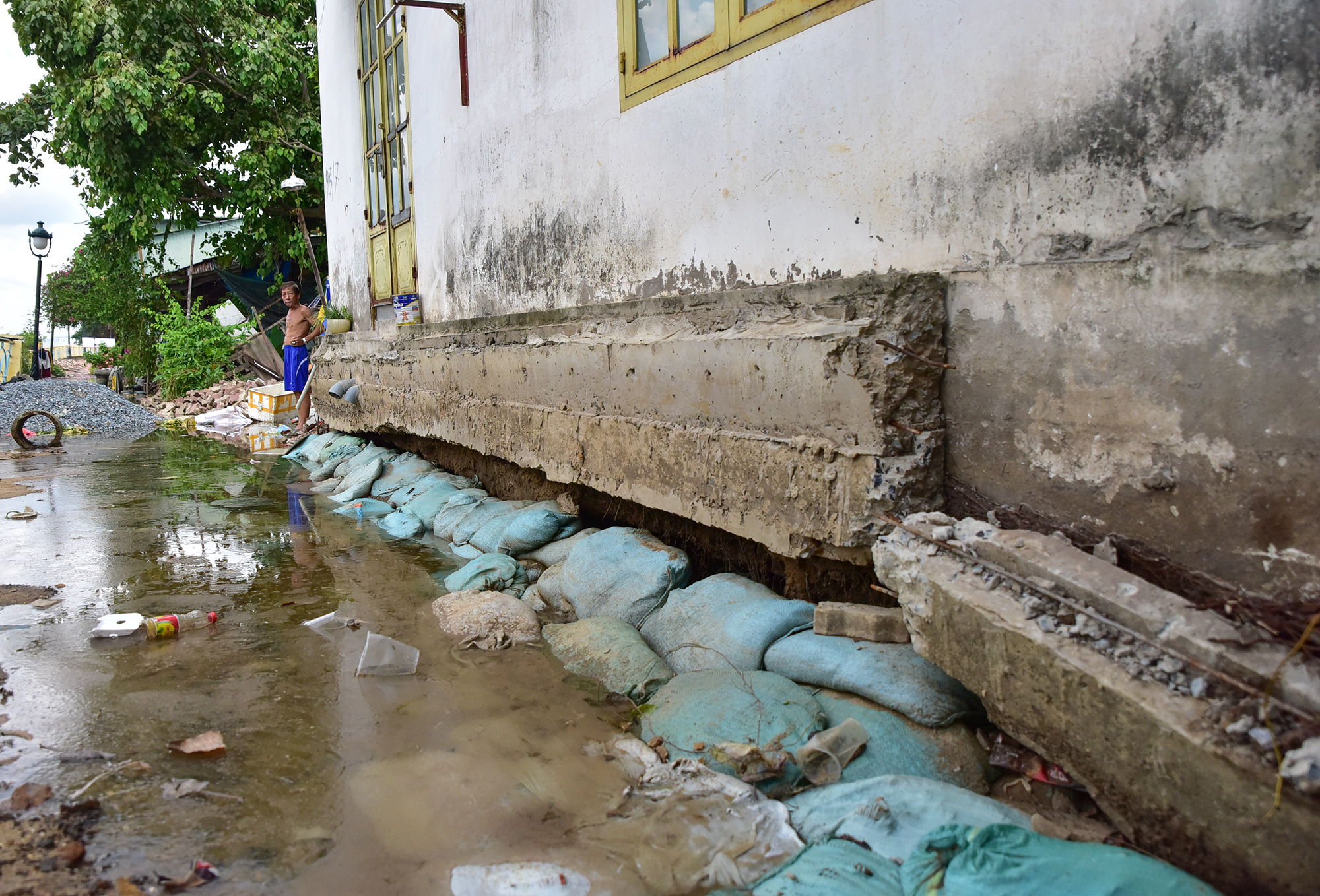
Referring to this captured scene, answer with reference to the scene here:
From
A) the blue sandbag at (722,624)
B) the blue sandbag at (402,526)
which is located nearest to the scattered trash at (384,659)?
the blue sandbag at (722,624)

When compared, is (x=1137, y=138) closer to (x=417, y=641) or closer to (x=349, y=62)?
(x=417, y=641)

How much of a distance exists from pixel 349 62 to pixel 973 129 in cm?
723

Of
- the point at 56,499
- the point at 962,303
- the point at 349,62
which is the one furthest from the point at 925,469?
the point at 349,62

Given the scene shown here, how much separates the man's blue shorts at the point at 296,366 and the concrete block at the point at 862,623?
8.31 meters

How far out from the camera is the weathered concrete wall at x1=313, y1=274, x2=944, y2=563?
7.17 feet

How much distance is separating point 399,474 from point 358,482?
285 millimetres

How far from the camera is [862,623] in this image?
2.19 meters

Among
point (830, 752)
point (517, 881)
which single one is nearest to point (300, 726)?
point (517, 881)

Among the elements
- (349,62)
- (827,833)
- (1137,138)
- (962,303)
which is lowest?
(827,833)

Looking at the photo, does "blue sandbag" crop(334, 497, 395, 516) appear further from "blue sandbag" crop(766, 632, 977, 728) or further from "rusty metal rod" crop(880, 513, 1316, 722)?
"rusty metal rod" crop(880, 513, 1316, 722)

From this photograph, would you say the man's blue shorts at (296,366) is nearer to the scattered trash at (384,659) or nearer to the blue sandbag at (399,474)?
the blue sandbag at (399,474)

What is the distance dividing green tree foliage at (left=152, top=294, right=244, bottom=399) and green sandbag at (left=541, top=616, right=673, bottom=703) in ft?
39.2

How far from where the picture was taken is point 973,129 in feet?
6.64

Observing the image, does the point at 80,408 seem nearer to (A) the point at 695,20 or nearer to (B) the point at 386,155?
(B) the point at 386,155
